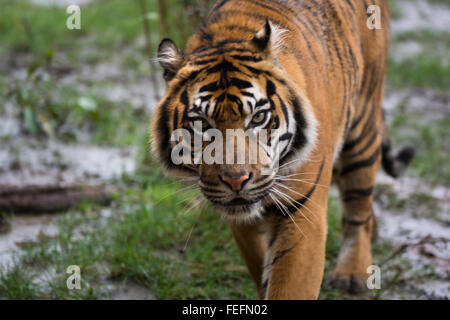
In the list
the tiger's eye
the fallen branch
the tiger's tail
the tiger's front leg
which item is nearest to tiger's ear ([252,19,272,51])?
the tiger's eye

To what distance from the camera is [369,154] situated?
3.50 meters

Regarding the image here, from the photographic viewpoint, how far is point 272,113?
7.43 feet

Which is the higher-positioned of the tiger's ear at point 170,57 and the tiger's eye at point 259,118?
the tiger's ear at point 170,57

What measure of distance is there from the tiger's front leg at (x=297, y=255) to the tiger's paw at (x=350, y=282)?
3.16 ft

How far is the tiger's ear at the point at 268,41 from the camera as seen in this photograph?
2277mm

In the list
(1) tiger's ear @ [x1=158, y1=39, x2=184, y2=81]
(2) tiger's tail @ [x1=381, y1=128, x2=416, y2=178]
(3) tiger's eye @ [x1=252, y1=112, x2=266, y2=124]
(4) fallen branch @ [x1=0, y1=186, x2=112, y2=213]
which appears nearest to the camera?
(3) tiger's eye @ [x1=252, y1=112, x2=266, y2=124]

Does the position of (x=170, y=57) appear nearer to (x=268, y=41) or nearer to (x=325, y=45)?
(x=268, y=41)

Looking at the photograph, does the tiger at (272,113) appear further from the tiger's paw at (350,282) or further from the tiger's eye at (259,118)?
the tiger's paw at (350,282)

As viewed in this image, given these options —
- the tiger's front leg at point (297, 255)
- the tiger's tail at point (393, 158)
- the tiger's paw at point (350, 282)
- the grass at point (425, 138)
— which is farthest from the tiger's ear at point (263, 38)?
the grass at point (425, 138)

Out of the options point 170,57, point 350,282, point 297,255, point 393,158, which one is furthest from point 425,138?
point 170,57

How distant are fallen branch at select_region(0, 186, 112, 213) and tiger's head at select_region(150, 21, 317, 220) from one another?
1910 millimetres

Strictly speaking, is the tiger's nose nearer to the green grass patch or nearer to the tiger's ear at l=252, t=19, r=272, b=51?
the tiger's ear at l=252, t=19, r=272, b=51

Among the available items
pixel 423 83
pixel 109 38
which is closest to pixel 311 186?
pixel 423 83

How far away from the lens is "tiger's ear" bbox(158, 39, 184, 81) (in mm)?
2391
